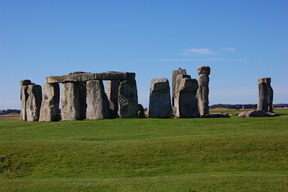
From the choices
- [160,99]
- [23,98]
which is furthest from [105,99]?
[23,98]

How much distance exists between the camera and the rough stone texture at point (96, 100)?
89.9 ft

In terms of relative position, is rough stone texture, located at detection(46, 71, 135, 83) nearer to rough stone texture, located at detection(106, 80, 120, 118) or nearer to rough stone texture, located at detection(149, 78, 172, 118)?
rough stone texture, located at detection(149, 78, 172, 118)

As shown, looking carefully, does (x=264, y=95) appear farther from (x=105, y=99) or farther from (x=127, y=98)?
(x=105, y=99)

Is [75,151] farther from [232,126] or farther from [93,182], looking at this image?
[232,126]

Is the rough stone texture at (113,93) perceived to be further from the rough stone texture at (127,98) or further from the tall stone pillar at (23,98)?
the tall stone pillar at (23,98)

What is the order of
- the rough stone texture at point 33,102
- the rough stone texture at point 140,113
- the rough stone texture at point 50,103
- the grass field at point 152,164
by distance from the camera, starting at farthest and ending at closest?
1. the rough stone texture at point 33,102
2. the rough stone texture at point 50,103
3. the rough stone texture at point 140,113
4. the grass field at point 152,164

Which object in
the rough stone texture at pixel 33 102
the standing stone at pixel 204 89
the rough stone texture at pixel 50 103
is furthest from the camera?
the standing stone at pixel 204 89

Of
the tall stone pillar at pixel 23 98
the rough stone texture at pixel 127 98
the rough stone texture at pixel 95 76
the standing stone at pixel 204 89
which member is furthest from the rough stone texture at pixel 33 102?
the standing stone at pixel 204 89

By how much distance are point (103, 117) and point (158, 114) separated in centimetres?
349

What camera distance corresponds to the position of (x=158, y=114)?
27375 millimetres

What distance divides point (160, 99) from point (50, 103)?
7693 millimetres

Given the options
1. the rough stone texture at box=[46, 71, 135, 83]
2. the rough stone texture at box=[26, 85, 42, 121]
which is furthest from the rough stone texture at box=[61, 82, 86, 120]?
the rough stone texture at box=[26, 85, 42, 121]

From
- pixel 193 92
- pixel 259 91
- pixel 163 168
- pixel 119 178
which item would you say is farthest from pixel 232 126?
pixel 259 91

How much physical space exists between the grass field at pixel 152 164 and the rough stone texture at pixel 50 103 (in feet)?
34.5
